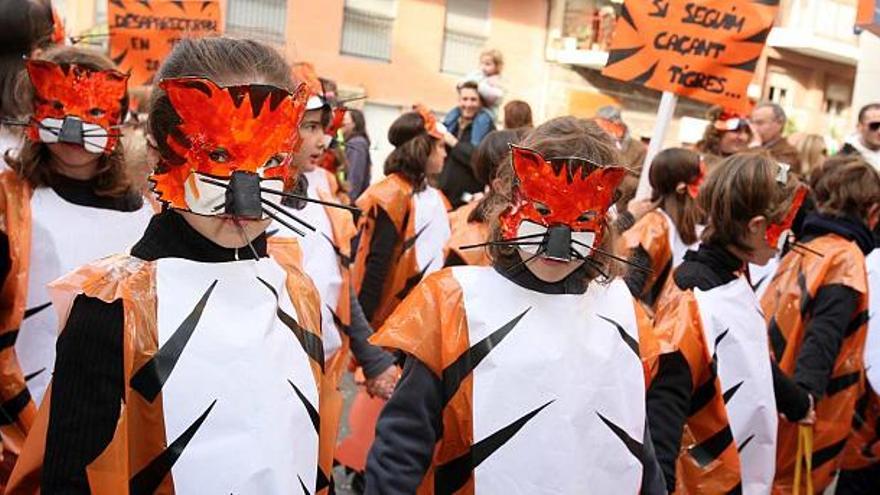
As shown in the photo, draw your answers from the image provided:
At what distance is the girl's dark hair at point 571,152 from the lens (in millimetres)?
2713

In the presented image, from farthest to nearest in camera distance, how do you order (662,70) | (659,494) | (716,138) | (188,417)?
(716,138) < (662,70) < (659,494) < (188,417)

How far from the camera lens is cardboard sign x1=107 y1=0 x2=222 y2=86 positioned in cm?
752

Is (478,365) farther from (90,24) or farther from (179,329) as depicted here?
(90,24)

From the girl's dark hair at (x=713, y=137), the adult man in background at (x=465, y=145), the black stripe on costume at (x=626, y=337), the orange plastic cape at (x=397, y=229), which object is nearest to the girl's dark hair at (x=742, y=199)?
the black stripe on costume at (x=626, y=337)

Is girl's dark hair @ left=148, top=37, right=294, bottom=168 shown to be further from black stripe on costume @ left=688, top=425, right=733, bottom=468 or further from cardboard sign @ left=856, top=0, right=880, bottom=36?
cardboard sign @ left=856, top=0, right=880, bottom=36

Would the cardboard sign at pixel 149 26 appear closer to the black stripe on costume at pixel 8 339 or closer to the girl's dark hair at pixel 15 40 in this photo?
the girl's dark hair at pixel 15 40

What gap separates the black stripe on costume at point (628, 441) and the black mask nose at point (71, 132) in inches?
72.1

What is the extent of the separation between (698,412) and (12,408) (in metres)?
2.11

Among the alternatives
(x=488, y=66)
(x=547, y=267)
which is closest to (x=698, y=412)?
(x=547, y=267)

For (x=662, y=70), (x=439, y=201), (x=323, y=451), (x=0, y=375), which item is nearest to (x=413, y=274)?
(x=439, y=201)

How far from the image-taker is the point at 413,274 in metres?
6.11

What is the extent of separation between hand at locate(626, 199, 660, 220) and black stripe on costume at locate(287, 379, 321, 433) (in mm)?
3543

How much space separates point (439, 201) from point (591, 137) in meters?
3.56

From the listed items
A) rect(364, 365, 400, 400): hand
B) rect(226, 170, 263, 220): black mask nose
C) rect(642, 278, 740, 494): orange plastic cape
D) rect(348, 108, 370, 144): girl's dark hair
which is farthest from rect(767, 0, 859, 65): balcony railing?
A: rect(226, 170, 263, 220): black mask nose
